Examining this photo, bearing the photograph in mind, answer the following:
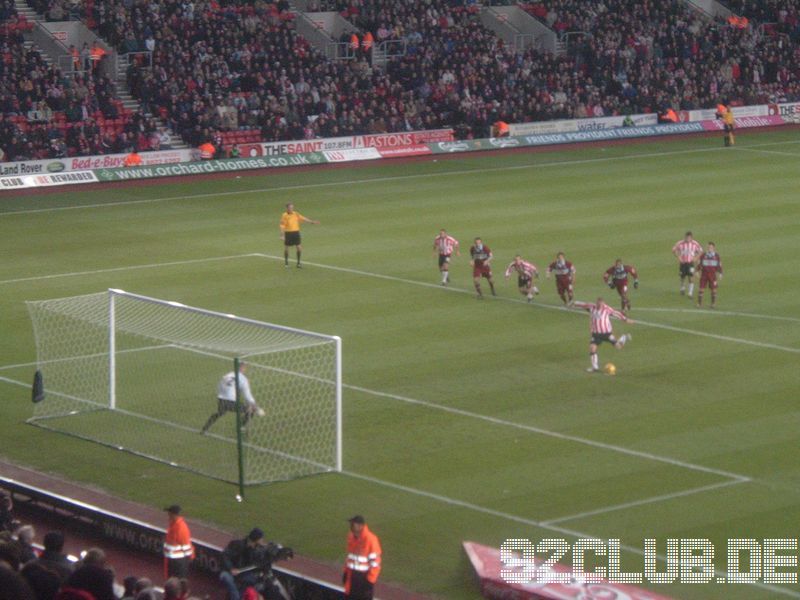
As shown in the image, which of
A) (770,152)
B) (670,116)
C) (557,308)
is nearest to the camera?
(557,308)

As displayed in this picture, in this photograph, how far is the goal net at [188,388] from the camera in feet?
75.3

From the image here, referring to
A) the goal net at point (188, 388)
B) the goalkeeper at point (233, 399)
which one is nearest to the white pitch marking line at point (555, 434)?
the goal net at point (188, 388)

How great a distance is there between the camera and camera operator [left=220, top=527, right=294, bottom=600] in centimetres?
1583

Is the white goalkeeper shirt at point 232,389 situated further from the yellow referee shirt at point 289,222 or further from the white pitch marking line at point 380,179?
the white pitch marking line at point 380,179

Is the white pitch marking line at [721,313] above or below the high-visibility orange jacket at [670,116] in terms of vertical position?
below

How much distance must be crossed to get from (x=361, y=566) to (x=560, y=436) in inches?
315

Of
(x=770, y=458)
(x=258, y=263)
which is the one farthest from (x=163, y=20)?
(x=770, y=458)

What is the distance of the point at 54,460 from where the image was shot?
23250 millimetres

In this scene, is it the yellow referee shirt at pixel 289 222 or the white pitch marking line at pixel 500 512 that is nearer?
the white pitch marking line at pixel 500 512

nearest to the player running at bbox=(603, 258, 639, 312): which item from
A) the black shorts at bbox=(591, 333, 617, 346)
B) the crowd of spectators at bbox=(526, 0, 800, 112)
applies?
the black shorts at bbox=(591, 333, 617, 346)

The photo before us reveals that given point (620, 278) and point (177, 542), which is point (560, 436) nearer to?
point (177, 542)

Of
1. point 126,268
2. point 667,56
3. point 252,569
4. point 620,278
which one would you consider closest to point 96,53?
point 126,268

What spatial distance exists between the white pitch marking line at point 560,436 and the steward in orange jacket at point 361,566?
7216 mm

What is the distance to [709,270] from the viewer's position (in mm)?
32656
